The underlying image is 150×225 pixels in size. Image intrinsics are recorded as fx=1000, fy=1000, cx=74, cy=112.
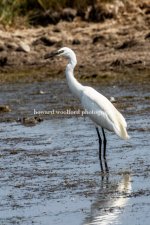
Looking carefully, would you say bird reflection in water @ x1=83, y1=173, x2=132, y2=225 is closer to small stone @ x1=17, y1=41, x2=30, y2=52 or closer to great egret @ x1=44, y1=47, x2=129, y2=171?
great egret @ x1=44, y1=47, x2=129, y2=171

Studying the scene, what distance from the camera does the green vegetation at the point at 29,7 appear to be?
24328 millimetres

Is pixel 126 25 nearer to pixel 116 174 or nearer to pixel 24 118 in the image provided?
pixel 24 118

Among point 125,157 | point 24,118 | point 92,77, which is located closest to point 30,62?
point 92,77

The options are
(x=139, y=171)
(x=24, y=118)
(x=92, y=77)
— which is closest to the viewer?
(x=139, y=171)

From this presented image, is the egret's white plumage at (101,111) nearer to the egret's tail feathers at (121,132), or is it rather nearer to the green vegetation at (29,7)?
the egret's tail feathers at (121,132)

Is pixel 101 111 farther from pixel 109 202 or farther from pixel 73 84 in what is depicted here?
pixel 109 202

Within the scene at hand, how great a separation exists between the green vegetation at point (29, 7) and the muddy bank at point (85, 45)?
41 cm

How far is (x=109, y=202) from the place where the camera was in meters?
10.4

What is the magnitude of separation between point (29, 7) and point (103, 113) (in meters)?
12.1

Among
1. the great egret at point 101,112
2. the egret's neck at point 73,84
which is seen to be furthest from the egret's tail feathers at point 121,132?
the egret's neck at point 73,84

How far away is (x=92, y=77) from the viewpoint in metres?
20.9

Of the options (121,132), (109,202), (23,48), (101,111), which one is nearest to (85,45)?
(23,48)

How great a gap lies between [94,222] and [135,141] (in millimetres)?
4570

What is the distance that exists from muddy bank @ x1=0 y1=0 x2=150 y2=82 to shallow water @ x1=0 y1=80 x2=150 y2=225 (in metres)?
3.29
